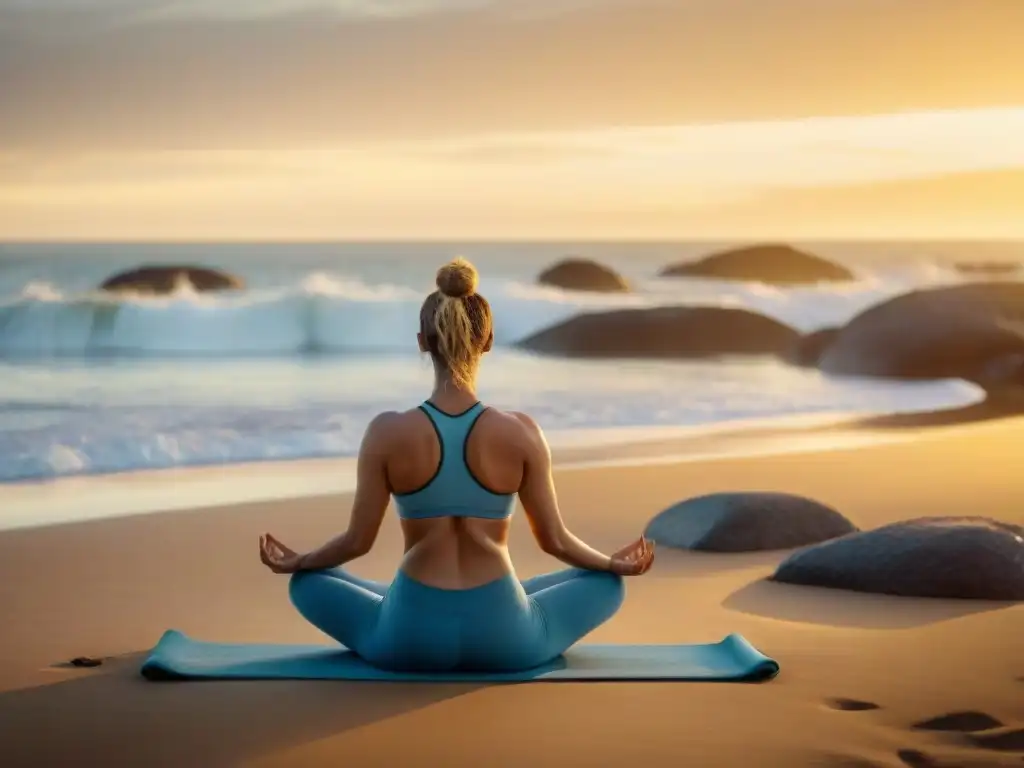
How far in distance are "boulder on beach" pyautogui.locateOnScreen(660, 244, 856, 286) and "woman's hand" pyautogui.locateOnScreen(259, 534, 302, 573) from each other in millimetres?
34452

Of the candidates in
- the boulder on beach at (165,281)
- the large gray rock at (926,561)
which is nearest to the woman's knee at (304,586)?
the large gray rock at (926,561)

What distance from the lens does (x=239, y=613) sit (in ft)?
19.3

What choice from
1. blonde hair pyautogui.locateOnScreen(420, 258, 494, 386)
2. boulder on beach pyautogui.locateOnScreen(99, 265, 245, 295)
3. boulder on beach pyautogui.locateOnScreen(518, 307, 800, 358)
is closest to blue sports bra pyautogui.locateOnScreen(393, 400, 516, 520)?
blonde hair pyautogui.locateOnScreen(420, 258, 494, 386)

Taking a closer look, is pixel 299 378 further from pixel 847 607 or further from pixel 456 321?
pixel 456 321

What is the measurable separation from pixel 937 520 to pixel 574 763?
2.70m

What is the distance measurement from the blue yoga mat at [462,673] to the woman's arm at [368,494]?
0.38 metres

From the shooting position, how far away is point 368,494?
4.54 m

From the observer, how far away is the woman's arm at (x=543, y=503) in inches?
178

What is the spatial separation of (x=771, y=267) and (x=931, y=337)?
22.9 meters

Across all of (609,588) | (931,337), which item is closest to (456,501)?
(609,588)

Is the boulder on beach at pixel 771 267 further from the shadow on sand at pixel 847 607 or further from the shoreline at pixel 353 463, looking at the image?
the shadow on sand at pixel 847 607

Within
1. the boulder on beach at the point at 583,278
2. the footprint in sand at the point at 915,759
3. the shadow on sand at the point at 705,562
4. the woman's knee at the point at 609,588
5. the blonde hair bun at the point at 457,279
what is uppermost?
the boulder on beach at the point at 583,278

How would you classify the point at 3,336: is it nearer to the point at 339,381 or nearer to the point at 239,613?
the point at 339,381

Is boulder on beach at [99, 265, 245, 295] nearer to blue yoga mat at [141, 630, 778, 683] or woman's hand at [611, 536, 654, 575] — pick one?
blue yoga mat at [141, 630, 778, 683]
